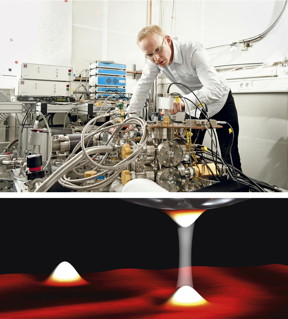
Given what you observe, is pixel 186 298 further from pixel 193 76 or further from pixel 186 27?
A: pixel 186 27

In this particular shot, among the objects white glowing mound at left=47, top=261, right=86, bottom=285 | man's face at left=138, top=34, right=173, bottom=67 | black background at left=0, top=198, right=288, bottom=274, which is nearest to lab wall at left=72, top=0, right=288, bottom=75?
man's face at left=138, top=34, right=173, bottom=67

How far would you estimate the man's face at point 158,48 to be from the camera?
6.62 ft

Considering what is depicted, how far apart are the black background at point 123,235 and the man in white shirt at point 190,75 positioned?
1218mm

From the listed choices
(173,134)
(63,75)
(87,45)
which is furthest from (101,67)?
(173,134)

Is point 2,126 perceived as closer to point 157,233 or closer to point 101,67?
point 101,67

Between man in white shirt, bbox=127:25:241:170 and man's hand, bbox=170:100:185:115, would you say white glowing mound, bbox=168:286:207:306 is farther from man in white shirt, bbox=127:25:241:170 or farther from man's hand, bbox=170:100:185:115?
man in white shirt, bbox=127:25:241:170

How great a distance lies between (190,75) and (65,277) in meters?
2.07

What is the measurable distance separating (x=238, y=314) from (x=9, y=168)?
1632 mm

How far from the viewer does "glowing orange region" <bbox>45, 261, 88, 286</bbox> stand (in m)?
0.47

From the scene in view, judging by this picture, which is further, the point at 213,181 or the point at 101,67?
the point at 101,67

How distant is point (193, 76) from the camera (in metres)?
2.38

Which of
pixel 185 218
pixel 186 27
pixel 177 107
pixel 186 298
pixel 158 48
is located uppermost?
pixel 186 27

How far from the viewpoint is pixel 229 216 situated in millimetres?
502

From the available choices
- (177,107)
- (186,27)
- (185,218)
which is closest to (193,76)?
(177,107)
